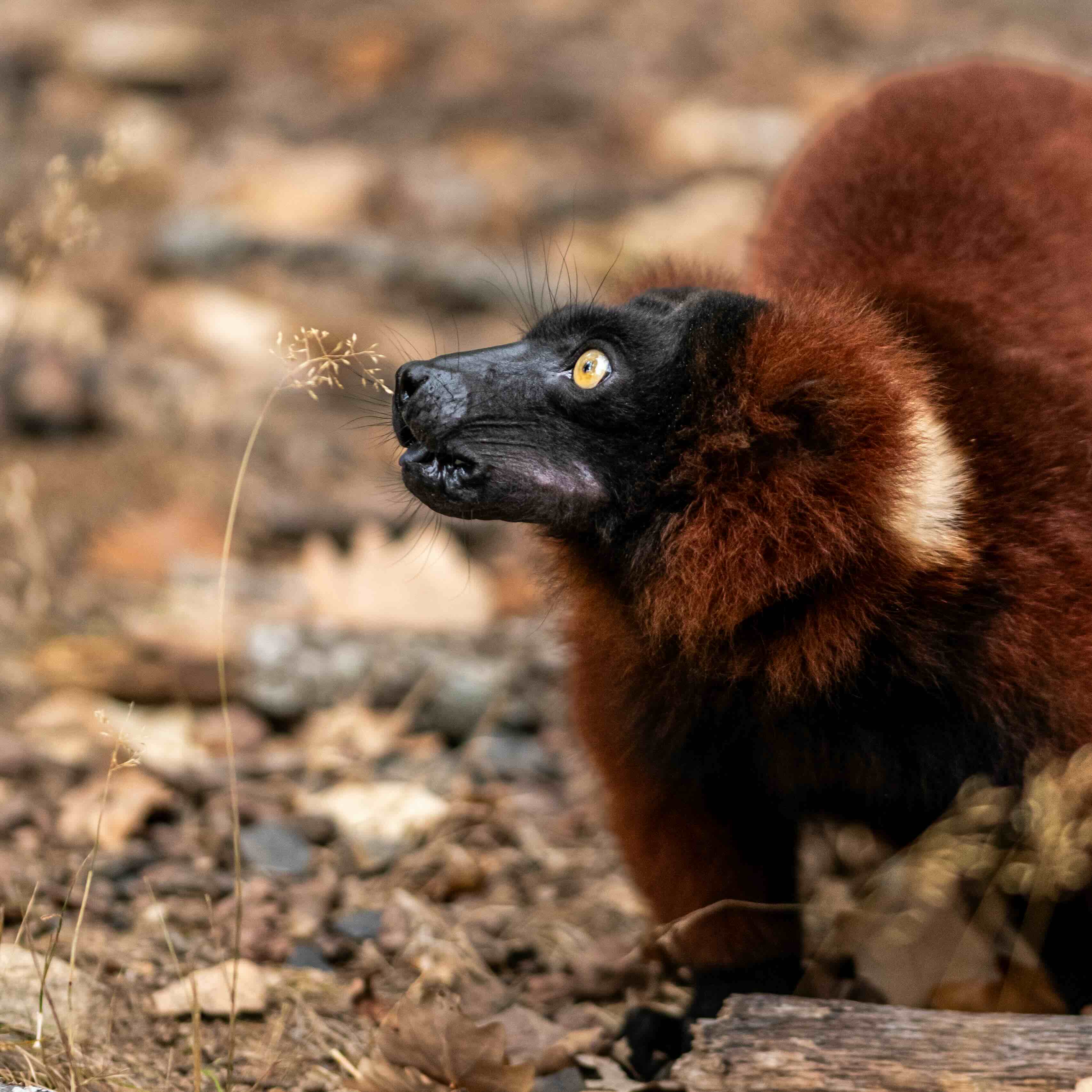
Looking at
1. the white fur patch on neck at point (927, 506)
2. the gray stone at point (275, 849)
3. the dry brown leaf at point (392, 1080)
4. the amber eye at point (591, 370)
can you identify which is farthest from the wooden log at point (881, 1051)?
the gray stone at point (275, 849)

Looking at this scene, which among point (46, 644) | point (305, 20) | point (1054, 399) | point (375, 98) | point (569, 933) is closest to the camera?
point (1054, 399)

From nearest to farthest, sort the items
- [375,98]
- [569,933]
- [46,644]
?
[569,933], [46,644], [375,98]

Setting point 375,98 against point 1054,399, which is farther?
point 375,98

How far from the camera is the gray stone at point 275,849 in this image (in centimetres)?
401

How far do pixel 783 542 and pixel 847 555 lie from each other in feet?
0.47

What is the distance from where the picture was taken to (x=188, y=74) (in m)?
10.3

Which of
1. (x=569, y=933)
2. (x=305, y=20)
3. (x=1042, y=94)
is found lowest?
(x=569, y=933)

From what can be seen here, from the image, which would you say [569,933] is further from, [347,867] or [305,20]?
[305,20]

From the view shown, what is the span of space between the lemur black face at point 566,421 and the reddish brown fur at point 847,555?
0.11 meters

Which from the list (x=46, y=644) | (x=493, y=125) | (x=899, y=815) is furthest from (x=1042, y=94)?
(x=493, y=125)

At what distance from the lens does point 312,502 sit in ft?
21.3

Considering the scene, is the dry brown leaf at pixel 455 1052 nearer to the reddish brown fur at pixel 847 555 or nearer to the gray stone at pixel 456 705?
the reddish brown fur at pixel 847 555

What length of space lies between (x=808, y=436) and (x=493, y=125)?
774 centimetres

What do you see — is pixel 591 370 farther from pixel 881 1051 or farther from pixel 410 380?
pixel 881 1051
